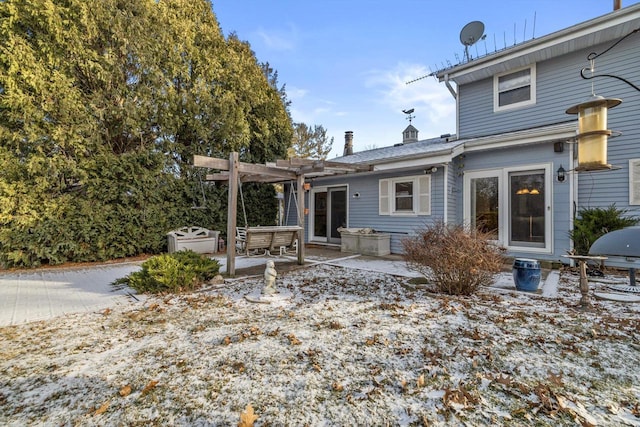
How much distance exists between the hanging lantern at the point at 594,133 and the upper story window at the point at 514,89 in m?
4.73

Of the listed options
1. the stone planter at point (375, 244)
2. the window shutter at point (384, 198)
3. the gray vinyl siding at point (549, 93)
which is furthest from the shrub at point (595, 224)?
the window shutter at point (384, 198)

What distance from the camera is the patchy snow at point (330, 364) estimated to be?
→ 1925mm

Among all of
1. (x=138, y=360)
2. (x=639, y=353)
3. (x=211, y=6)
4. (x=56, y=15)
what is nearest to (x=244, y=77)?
(x=211, y=6)

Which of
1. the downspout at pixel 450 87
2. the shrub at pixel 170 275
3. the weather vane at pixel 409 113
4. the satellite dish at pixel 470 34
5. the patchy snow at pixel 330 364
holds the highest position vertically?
the satellite dish at pixel 470 34

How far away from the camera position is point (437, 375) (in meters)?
2.35

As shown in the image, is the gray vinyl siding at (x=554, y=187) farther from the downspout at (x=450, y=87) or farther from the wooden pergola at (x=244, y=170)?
the wooden pergola at (x=244, y=170)

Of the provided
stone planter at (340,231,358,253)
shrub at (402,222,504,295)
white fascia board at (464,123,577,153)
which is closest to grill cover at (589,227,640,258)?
shrub at (402,222,504,295)

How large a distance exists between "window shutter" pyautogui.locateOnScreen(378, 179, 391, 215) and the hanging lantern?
5559 mm

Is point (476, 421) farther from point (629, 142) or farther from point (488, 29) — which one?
point (488, 29)

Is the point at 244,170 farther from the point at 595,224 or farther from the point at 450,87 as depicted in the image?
the point at 595,224

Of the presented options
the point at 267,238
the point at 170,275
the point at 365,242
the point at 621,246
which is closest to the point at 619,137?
the point at 621,246

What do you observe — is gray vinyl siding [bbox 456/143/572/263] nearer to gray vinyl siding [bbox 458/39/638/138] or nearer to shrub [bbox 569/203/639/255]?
shrub [bbox 569/203/639/255]

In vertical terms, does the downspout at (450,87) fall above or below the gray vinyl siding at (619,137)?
above

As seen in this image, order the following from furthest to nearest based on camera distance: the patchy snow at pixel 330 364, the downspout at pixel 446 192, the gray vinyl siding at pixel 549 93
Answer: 1. the downspout at pixel 446 192
2. the gray vinyl siding at pixel 549 93
3. the patchy snow at pixel 330 364
